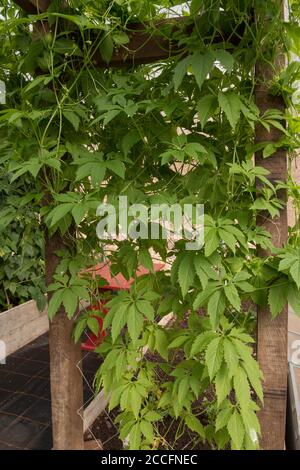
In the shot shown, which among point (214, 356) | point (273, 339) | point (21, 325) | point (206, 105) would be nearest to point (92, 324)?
point (214, 356)

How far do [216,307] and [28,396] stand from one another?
5.54ft

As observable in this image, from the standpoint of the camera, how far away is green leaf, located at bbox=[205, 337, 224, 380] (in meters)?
0.96

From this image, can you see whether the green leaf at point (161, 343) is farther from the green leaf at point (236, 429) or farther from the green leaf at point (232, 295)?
the green leaf at point (232, 295)

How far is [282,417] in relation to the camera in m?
1.22

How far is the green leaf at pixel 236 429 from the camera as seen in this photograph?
42.1 inches

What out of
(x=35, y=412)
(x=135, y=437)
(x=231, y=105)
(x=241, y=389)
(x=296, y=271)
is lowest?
(x=35, y=412)

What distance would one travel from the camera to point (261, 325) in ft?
3.96

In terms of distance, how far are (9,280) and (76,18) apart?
2.21m

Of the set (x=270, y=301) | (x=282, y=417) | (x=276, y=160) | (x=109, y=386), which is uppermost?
(x=276, y=160)

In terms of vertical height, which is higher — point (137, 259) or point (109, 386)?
point (137, 259)

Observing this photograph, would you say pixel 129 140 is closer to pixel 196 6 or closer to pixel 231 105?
pixel 231 105
